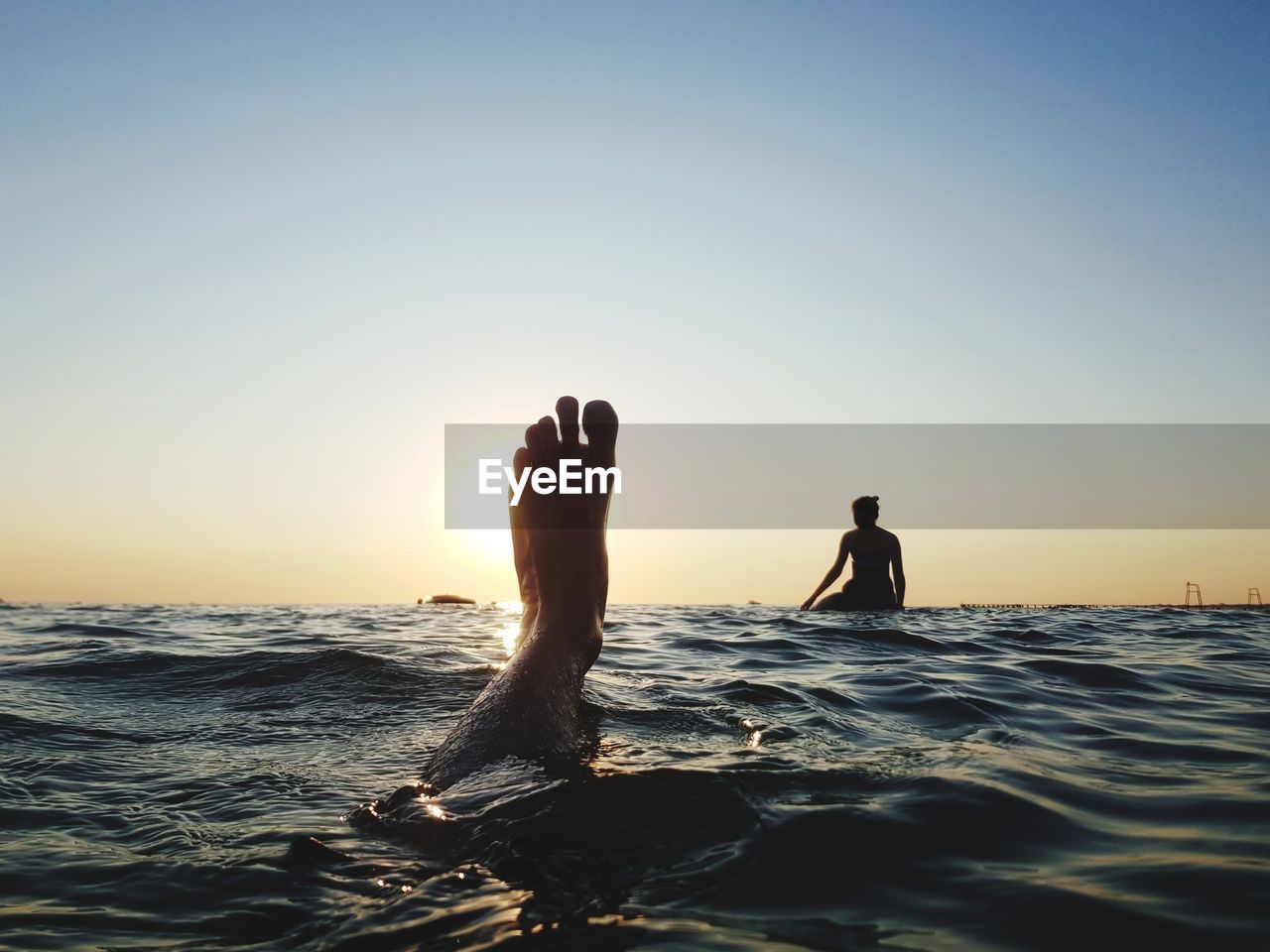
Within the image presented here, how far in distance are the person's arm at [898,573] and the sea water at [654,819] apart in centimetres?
521

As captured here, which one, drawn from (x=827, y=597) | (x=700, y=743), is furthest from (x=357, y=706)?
(x=827, y=597)

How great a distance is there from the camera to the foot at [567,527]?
3172 mm

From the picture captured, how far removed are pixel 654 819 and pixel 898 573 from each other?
7.96 meters

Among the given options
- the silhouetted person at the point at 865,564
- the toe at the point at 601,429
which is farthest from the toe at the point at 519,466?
the silhouetted person at the point at 865,564

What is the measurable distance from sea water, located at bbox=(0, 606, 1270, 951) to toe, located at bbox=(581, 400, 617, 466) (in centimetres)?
105

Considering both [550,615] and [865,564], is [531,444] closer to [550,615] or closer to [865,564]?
[550,615]

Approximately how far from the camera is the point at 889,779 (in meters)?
2.09

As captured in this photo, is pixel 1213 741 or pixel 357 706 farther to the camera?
pixel 357 706

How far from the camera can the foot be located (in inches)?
125

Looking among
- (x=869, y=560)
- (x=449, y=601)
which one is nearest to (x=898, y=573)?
(x=869, y=560)

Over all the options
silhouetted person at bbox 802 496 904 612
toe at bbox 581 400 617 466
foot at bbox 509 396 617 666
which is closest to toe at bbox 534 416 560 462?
foot at bbox 509 396 617 666

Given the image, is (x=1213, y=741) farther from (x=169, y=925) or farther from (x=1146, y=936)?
(x=169, y=925)

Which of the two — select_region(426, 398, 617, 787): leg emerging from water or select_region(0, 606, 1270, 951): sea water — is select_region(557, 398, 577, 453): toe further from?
select_region(0, 606, 1270, 951): sea water

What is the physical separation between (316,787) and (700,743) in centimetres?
110
